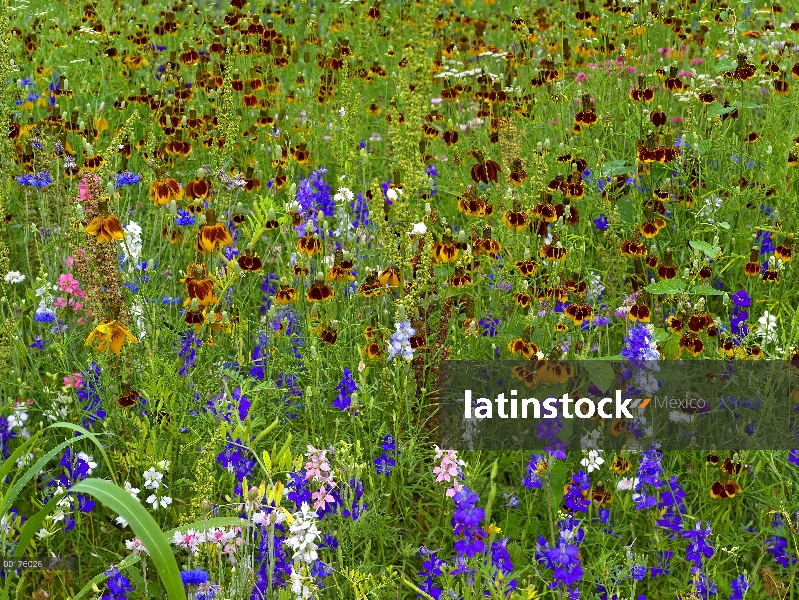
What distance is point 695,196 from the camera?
4227 millimetres

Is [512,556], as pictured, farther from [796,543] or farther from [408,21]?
[408,21]

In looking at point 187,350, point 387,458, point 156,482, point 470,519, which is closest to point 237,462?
point 156,482

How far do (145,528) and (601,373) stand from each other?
153 centimetres

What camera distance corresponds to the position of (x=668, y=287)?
10.9ft

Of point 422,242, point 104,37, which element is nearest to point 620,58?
point 422,242

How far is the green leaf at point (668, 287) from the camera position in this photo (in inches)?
129

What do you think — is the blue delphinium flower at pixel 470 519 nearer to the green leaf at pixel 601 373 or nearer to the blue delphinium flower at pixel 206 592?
the blue delphinium flower at pixel 206 592

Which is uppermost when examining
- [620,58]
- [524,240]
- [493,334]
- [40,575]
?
[620,58]

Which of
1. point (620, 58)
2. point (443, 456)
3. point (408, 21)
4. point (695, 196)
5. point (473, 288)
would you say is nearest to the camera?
point (443, 456)

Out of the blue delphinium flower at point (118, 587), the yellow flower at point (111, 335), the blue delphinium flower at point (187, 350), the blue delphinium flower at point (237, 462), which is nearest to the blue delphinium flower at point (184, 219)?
the blue delphinium flower at point (187, 350)

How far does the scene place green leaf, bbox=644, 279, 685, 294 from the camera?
10.8 ft

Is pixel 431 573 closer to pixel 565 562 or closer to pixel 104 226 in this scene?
pixel 565 562

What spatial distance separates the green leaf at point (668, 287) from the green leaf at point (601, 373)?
46 centimetres

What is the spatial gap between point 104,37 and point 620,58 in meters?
3.08
